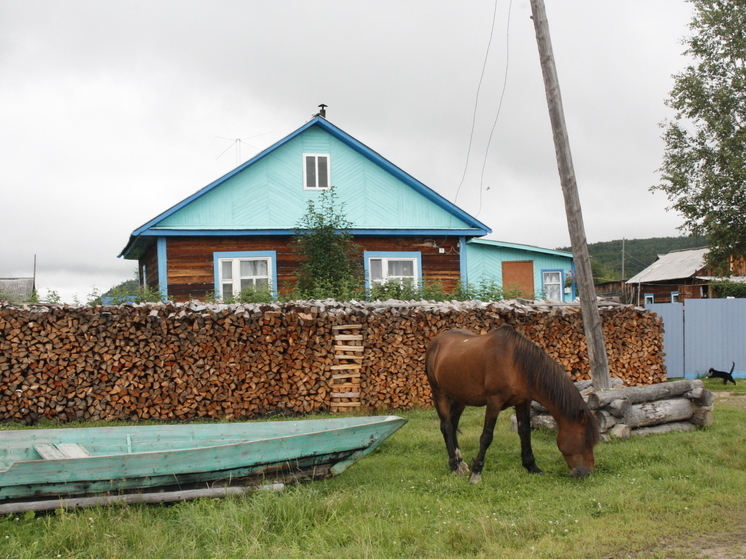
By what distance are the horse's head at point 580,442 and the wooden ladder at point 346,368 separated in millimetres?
4812

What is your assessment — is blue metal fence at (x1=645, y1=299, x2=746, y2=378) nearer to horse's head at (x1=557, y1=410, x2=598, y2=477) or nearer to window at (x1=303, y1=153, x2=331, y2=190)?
window at (x1=303, y1=153, x2=331, y2=190)

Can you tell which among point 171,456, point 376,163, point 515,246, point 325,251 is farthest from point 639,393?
point 515,246

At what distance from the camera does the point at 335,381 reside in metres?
10.8

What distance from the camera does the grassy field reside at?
473 centimetres

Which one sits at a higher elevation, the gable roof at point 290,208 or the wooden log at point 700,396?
the gable roof at point 290,208

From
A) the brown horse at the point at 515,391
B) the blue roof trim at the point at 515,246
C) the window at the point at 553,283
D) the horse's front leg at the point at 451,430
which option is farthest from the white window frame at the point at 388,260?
the brown horse at the point at 515,391

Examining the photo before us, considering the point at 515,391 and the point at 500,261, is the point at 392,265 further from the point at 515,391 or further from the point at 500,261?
the point at 515,391

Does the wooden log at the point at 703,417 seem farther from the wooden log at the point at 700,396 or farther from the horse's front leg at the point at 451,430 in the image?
the horse's front leg at the point at 451,430

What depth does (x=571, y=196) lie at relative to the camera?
9125 mm

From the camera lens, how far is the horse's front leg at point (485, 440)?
6.52m

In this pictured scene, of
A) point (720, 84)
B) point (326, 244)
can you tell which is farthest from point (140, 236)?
point (720, 84)

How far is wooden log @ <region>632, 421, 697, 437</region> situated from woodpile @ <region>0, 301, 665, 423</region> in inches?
143

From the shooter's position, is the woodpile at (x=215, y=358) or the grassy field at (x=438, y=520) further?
the woodpile at (x=215, y=358)

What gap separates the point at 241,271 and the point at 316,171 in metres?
3.49
